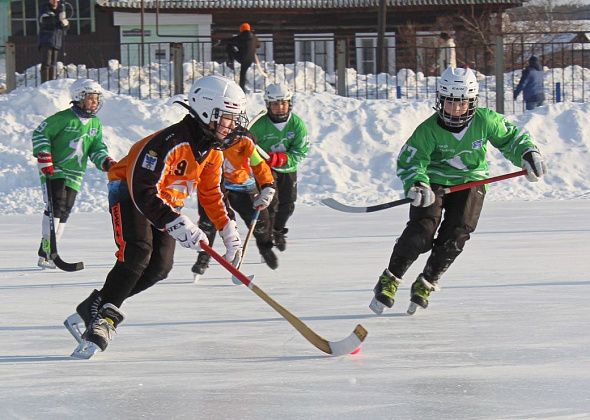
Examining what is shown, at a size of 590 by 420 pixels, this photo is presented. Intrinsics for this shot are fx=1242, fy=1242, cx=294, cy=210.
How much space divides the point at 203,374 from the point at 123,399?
19.1 inches

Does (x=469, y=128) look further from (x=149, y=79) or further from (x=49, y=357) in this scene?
(x=149, y=79)

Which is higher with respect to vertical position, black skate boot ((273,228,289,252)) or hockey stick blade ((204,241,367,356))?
hockey stick blade ((204,241,367,356))

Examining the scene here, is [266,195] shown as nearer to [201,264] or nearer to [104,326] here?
[201,264]

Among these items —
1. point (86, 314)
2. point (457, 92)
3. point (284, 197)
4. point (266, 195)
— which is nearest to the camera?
point (86, 314)

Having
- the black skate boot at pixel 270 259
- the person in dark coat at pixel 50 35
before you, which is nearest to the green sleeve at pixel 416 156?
the black skate boot at pixel 270 259

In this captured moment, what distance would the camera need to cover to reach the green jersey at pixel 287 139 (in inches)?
341

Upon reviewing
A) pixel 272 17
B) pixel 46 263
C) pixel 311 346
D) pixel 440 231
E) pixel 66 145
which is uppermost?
pixel 272 17

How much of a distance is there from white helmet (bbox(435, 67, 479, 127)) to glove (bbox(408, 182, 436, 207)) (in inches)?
15.4

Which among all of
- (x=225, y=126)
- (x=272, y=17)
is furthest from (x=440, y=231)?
Answer: (x=272, y=17)

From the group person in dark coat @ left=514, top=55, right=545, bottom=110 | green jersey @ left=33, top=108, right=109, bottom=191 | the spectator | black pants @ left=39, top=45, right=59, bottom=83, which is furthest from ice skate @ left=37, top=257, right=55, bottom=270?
person in dark coat @ left=514, top=55, right=545, bottom=110

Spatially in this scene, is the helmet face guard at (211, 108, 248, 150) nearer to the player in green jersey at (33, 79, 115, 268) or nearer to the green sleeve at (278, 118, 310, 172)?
the player in green jersey at (33, 79, 115, 268)

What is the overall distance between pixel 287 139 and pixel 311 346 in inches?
150

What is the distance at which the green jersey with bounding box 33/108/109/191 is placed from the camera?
8102 mm

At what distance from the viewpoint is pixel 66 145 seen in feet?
26.7
